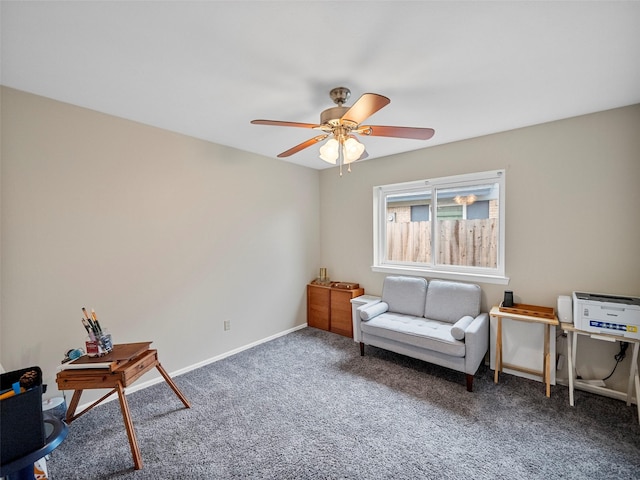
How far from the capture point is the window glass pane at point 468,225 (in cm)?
305

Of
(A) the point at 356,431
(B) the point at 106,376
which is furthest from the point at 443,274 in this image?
(B) the point at 106,376

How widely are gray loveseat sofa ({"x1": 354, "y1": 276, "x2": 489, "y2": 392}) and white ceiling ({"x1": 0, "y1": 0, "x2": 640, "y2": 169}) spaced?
6.03 ft

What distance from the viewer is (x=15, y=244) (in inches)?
76.5

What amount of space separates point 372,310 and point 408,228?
126 centimetres

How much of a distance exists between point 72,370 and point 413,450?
2.31 metres

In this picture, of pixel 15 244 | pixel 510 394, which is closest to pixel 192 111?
pixel 15 244

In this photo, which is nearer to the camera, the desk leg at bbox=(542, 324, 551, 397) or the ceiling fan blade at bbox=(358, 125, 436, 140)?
the ceiling fan blade at bbox=(358, 125, 436, 140)

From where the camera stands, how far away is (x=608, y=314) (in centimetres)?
208

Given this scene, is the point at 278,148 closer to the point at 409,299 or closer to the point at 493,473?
the point at 409,299

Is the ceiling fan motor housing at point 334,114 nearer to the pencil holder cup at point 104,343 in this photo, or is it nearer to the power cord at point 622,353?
the pencil holder cup at point 104,343

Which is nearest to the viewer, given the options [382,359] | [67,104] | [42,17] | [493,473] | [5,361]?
[42,17]

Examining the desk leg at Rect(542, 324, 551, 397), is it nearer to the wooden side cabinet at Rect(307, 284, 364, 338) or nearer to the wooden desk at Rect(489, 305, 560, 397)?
the wooden desk at Rect(489, 305, 560, 397)

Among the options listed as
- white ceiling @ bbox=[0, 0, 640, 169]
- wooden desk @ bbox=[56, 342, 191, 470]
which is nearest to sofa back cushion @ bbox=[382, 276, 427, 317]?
white ceiling @ bbox=[0, 0, 640, 169]

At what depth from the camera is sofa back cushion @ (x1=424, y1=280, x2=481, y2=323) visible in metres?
2.89
